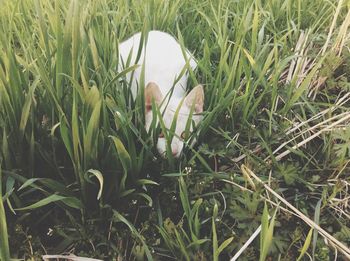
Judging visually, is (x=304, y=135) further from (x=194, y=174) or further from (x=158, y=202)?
(x=158, y=202)

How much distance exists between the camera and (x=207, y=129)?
129 cm

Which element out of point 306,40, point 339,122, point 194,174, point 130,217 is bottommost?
point 130,217

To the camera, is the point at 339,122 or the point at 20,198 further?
the point at 339,122

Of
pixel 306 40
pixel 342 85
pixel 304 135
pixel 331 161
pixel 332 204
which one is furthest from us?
pixel 306 40

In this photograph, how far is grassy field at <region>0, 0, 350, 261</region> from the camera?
3.41 ft

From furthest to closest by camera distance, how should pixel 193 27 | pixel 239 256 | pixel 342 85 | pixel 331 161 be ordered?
pixel 193 27 → pixel 342 85 → pixel 331 161 → pixel 239 256

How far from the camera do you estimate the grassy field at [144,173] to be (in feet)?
3.41

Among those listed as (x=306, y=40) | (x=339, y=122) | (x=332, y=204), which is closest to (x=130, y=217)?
(x=332, y=204)

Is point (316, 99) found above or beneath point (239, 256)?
above

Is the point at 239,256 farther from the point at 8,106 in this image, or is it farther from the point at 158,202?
the point at 8,106

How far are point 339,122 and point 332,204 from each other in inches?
12.1

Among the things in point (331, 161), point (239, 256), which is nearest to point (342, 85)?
point (331, 161)

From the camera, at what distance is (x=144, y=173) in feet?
3.91

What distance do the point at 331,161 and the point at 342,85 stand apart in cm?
36
